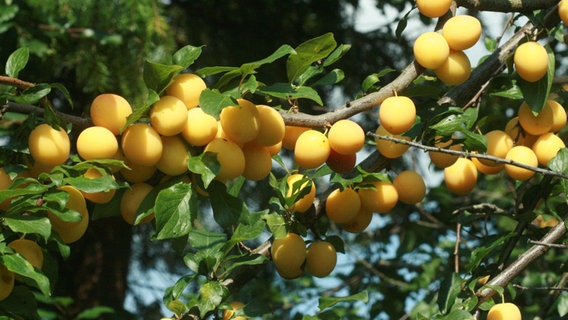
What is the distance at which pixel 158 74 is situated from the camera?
0.97 m

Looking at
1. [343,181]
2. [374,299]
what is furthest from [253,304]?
[374,299]

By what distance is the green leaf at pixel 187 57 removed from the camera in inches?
39.8

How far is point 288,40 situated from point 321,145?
6.35 ft

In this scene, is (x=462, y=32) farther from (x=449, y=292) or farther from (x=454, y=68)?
(x=449, y=292)

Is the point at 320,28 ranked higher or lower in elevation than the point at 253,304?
lower

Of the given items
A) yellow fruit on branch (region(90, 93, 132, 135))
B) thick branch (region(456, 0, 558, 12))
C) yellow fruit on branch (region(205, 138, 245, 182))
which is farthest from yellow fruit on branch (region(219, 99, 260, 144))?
thick branch (region(456, 0, 558, 12))

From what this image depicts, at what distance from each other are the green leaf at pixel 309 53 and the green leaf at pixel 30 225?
0.41m

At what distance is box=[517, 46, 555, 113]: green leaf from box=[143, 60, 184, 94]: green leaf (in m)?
0.61

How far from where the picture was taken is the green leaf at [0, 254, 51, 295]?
0.89 metres

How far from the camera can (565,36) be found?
1.33m

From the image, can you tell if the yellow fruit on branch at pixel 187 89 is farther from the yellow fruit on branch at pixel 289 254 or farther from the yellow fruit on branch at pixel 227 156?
the yellow fruit on branch at pixel 289 254

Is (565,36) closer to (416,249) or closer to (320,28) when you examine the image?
(416,249)

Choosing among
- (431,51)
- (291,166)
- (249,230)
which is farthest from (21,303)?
(291,166)

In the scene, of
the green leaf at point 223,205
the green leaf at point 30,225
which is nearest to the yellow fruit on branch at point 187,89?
the green leaf at point 223,205
